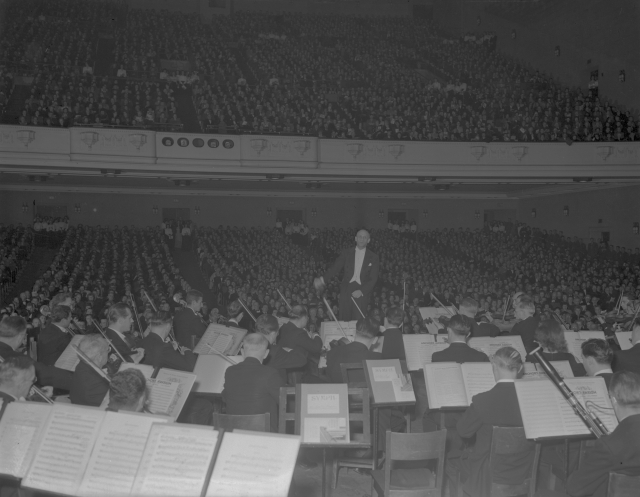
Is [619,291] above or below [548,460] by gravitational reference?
below

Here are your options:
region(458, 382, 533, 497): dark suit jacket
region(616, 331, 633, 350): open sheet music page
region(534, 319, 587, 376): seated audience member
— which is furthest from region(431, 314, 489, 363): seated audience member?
region(616, 331, 633, 350): open sheet music page

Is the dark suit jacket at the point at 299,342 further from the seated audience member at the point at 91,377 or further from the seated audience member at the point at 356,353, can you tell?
the seated audience member at the point at 91,377

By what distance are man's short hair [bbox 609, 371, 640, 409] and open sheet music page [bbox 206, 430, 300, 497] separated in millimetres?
1820

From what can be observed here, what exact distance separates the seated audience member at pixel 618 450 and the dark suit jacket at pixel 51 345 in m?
4.95

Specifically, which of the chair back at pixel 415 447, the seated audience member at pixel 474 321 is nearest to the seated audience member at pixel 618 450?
the chair back at pixel 415 447

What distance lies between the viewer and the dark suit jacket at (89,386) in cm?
473

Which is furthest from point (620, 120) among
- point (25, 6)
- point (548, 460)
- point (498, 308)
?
point (25, 6)

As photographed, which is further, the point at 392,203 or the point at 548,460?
the point at 392,203

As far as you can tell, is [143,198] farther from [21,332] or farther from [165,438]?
[165,438]

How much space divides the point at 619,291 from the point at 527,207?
554 inches

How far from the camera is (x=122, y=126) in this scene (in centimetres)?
1761

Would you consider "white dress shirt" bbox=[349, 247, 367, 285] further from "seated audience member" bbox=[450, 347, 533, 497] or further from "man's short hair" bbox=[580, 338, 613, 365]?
"seated audience member" bbox=[450, 347, 533, 497]

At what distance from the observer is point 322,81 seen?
76.7ft

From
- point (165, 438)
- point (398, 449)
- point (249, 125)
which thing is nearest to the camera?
point (165, 438)
